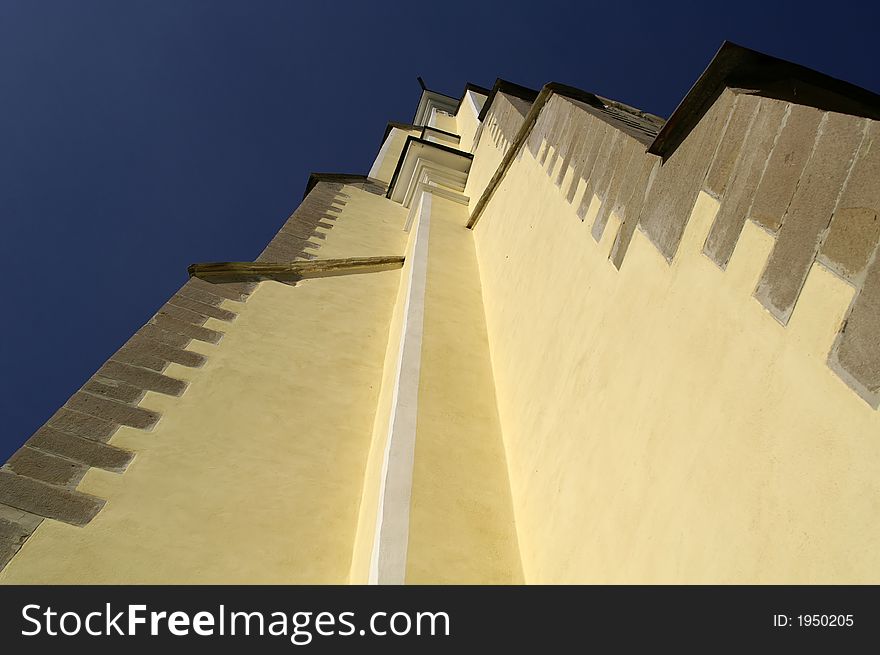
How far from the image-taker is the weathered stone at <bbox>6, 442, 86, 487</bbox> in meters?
3.31

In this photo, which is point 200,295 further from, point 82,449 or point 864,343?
point 864,343

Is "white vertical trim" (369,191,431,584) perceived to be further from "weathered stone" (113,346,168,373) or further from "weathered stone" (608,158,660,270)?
"weathered stone" (113,346,168,373)

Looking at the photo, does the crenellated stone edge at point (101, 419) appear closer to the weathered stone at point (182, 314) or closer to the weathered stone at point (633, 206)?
the weathered stone at point (182, 314)

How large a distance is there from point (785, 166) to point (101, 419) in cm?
376

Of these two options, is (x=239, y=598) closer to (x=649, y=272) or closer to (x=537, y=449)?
(x=537, y=449)

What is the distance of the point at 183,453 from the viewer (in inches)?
149

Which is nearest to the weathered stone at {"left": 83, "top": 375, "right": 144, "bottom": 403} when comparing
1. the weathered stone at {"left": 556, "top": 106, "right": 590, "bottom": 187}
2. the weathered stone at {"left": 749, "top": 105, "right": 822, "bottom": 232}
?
the weathered stone at {"left": 556, "top": 106, "right": 590, "bottom": 187}

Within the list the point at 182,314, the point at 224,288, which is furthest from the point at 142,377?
the point at 224,288

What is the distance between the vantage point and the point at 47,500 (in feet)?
10.5

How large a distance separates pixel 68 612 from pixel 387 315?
169 inches

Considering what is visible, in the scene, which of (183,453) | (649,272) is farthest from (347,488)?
(649,272)

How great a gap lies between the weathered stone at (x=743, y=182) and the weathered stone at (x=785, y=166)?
0.04 m

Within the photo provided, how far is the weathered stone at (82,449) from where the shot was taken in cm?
349

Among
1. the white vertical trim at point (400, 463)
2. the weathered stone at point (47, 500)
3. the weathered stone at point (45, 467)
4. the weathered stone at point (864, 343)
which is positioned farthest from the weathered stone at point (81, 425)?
the weathered stone at point (864, 343)
